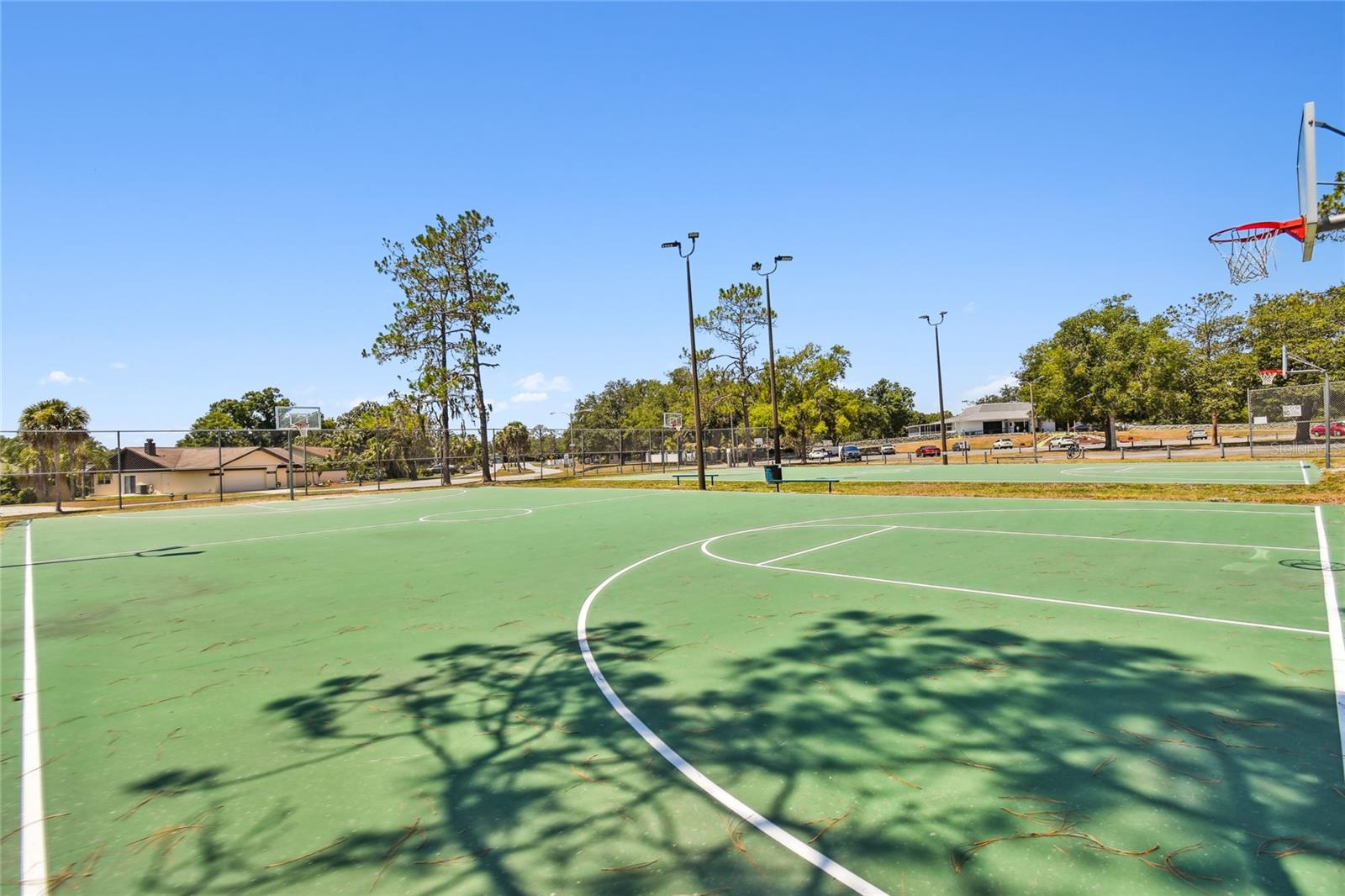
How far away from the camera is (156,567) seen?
1077 cm

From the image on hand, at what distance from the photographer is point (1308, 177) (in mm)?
8758

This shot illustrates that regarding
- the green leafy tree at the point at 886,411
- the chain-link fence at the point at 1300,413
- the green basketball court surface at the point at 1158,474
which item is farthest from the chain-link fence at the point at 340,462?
the green leafy tree at the point at 886,411

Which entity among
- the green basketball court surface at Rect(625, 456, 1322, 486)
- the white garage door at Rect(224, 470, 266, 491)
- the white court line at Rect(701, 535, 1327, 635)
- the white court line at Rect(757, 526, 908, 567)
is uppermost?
the white garage door at Rect(224, 470, 266, 491)

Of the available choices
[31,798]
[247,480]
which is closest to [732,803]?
[31,798]

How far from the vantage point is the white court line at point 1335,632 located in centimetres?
393

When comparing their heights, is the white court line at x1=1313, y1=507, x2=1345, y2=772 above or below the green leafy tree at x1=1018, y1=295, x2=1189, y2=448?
below

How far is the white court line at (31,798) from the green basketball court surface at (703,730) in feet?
0.15

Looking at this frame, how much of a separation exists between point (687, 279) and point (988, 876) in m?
23.6

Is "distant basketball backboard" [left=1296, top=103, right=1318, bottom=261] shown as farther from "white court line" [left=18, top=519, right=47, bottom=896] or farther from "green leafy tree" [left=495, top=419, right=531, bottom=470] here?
"green leafy tree" [left=495, top=419, right=531, bottom=470]

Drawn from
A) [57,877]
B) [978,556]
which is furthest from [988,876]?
[978,556]

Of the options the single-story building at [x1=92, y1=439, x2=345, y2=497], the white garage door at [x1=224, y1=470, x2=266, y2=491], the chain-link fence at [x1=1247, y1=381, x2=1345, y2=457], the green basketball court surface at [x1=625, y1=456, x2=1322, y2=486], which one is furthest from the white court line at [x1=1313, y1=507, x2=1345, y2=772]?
the white garage door at [x1=224, y1=470, x2=266, y2=491]

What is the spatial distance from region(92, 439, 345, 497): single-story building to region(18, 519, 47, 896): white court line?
922 inches

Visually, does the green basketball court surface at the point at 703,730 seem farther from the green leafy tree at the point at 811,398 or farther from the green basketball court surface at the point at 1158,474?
the green leafy tree at the point at 811,398

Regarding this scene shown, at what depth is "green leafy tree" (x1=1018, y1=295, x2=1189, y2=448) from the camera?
167ft
